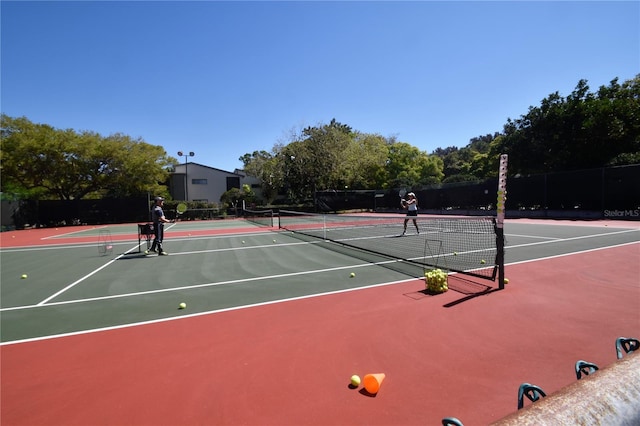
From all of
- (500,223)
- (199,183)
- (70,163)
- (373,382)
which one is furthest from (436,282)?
(199,183)

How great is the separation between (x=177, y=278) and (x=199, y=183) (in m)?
41.8

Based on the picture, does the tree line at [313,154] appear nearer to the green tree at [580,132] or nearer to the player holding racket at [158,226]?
the green tree at [580,132]

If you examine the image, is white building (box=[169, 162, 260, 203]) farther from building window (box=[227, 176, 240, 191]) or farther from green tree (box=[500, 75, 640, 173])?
green tree (box=[500, 75, 640, 173])

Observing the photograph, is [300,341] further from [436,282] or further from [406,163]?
[406,163]

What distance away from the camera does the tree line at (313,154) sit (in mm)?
24344

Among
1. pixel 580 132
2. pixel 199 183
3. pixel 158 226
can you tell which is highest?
pixel 580 132

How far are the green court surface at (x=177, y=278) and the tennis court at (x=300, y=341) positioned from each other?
0.06m

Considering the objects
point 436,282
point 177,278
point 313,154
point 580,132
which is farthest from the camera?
point 313,154

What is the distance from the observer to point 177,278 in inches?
300

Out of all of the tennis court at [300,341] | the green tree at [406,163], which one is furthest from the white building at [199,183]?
the tennis court at [300,341]

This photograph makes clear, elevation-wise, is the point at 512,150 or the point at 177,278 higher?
the point at 512,150

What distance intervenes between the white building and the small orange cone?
45.4 metres

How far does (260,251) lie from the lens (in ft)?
36.8

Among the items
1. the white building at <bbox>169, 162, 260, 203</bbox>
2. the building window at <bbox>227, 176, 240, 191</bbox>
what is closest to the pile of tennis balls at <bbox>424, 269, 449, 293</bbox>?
the white building at <bbox>169, 162, 260, 203</bbox>
